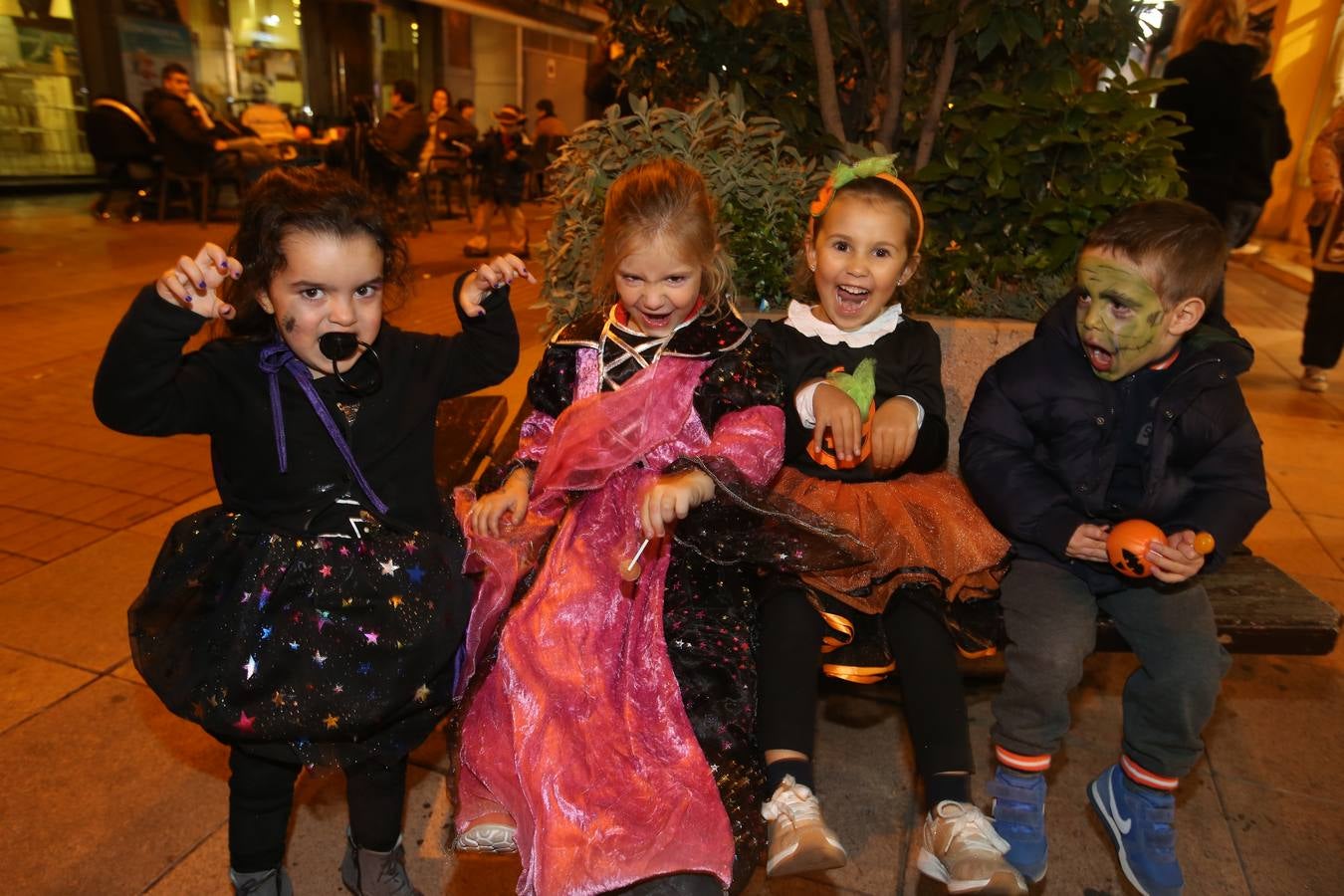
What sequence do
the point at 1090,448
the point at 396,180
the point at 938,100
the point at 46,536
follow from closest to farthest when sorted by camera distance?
the point at 1090,448 → the point at 46,536 → the point at 938,100 → the point at 396,180

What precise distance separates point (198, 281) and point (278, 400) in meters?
0.34

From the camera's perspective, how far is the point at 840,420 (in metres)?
2.51

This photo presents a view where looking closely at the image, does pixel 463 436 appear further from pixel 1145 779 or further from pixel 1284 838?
pixel 1284 838

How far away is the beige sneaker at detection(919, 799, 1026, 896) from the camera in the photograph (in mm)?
2000

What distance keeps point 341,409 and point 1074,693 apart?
8.53 ft

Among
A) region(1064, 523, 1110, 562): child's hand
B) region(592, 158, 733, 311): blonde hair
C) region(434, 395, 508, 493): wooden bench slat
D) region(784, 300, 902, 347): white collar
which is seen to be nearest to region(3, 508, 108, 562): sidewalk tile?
region(434, 395, 508, 493): wooden bench slat

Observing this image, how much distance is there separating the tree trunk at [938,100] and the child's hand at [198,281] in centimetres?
304

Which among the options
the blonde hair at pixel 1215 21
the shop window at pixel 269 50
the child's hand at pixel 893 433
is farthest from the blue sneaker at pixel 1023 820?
the shop window at pixel 269 50

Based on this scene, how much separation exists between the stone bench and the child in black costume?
2.40 ft

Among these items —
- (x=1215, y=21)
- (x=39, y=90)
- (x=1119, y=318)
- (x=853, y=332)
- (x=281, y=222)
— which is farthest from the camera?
(x=39, y=90)

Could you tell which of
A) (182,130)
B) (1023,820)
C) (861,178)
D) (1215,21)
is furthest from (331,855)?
(182,130)

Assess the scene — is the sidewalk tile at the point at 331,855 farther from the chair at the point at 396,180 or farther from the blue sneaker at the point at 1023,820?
the chair at the point at 396,180

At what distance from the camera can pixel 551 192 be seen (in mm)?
4051

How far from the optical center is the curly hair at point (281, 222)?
6.90 feet
